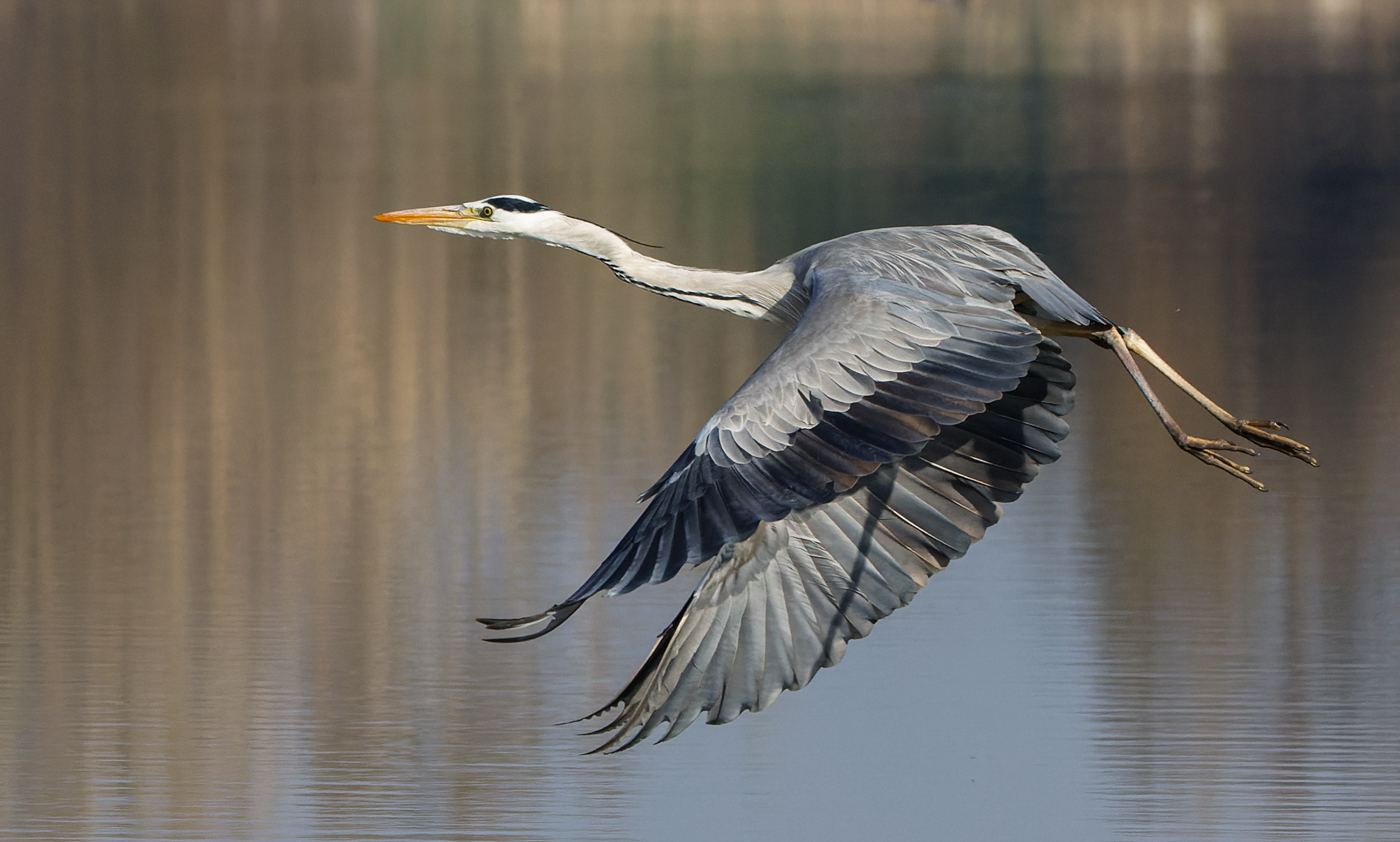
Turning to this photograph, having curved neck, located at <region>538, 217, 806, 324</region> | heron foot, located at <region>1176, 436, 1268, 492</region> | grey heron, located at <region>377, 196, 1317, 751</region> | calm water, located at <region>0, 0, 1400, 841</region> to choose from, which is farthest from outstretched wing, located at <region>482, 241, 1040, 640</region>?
calm water, located at <region>0, 0, 1400, 841</region>

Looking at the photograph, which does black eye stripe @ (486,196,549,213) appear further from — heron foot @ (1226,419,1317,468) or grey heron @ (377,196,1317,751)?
heron foot @ (1226,419,1317,468)

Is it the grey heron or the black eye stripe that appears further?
the black eye stripe

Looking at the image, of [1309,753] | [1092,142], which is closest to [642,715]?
[1309,753]

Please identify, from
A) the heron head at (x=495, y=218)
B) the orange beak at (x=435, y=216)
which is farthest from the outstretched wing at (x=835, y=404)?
the orange beak at (x=435, y=216)

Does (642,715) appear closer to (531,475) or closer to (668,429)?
(531,475)

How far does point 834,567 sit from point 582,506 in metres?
4.26

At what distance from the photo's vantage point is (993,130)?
28484 mm

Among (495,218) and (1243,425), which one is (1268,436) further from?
(495,218)

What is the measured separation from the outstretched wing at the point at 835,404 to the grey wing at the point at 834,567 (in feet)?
1.27

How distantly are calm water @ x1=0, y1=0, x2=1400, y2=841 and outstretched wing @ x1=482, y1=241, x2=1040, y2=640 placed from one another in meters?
1.70

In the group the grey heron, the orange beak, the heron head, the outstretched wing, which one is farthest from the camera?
the orange beak

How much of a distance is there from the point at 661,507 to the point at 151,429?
7.75 metres

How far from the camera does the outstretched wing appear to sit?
5.26 m

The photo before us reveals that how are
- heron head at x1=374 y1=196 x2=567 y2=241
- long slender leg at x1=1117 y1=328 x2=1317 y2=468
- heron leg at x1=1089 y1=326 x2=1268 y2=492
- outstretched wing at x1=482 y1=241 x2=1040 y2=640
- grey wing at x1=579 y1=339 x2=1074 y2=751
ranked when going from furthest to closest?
heron head at x1=374 y1=196 x2=567 y2=241 → long slender leg at x1=1117 y1=328 x2=1317 y2=468 → heron leg at x1=1089 y1=326 x2=1268 y2=492 → grey wing at x1=579 y1=339 x2=1074 y2=751 → outstretched wing at x1=482 y1=241 x2=1040 y2=640
